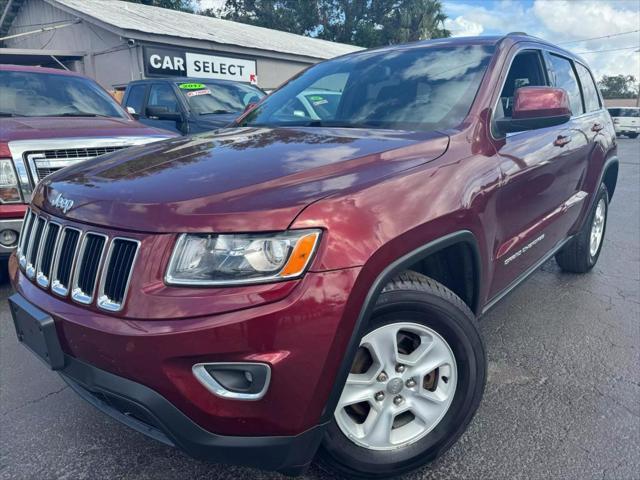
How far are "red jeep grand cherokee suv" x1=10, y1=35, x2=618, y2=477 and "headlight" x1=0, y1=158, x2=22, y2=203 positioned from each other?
1580 mm

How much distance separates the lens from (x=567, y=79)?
3783 mm

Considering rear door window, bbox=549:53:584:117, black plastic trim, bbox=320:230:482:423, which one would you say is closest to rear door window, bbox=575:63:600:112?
rear door window, bbox=549:53:584:117

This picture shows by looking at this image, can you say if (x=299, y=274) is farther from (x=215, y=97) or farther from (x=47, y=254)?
(x=215, y=97)

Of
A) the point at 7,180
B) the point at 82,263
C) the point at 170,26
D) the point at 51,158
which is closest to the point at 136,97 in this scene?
the point at 51,158

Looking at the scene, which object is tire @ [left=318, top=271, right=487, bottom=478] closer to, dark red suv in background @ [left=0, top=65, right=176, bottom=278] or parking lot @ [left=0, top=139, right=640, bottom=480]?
parking lot @ [left=0, top=139, right=640, bottom=480]

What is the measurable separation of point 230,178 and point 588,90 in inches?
145

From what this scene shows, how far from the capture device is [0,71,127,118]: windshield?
16.0ft

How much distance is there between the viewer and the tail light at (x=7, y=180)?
3.60 m

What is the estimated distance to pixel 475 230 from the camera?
7.20 ft

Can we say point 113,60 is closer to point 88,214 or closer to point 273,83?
point 273,83

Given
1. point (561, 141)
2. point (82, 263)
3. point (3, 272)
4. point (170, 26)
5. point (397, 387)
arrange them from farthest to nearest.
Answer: point (170, 26) < point (3, 272) < point (561, 141) < point (397, 387) < point (82, 263)

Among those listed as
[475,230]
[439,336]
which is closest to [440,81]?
[475,230]

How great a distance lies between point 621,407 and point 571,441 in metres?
0.47

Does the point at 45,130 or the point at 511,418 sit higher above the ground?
the point at 45,130
